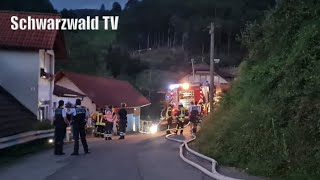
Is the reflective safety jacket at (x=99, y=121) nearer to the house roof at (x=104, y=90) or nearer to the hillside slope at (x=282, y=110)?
the hillside slope at (x=282, y=110)

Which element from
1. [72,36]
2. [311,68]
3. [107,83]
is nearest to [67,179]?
[311,68]

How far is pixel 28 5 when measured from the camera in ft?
208

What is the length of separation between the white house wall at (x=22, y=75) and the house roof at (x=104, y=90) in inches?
714

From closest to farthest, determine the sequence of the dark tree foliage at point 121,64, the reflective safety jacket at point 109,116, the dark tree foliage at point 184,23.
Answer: the reflective safety jacket at point 109,116, the dark tree foliage at point 184,23, the dark tree foliage at point 121,64

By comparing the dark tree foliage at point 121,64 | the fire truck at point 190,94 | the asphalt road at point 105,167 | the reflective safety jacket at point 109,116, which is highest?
the dark tree foliage at point 121,64

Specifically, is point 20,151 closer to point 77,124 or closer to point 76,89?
point 77,124

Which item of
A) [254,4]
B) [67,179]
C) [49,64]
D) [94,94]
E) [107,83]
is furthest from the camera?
[254,4]

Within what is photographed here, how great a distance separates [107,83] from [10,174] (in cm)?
4520

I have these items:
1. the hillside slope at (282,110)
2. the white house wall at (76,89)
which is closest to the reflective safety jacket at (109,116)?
the hillside slope at (282,110)

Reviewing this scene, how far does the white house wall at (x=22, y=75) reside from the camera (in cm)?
2797

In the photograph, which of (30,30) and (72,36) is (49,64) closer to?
(30,30)

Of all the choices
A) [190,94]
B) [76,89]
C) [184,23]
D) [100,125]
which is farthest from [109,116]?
[184,23]

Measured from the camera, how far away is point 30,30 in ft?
93.8

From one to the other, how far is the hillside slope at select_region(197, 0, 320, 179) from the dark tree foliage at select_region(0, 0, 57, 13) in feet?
157
